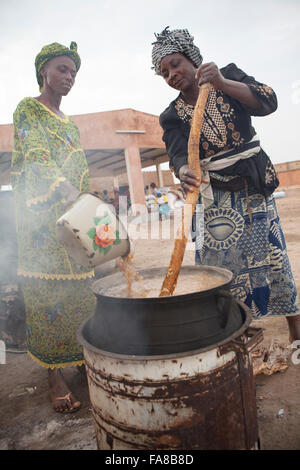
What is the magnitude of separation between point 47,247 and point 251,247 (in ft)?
5.35

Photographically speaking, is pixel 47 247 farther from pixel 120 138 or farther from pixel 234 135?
pixel 120 138

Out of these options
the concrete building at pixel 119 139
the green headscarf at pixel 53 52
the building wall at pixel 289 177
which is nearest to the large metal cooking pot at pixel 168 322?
the green headscarf at pixel 53 52

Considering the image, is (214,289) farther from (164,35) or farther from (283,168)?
(283,168)

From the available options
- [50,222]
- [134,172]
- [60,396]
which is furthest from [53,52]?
[134,172]

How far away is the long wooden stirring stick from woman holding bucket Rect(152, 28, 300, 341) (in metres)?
0.22

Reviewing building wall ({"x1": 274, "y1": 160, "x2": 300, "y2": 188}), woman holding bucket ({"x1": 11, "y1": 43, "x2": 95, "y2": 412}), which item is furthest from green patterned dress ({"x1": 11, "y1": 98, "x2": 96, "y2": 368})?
building wall ({"x1": 274, "y1": 160, "x2": 300, "y2": 188})

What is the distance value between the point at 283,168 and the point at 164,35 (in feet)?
132

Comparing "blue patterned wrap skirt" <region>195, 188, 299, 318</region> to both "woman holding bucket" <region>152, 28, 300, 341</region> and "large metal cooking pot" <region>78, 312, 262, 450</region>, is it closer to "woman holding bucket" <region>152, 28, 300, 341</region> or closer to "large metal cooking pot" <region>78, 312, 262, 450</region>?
"woman holding bucket" <region>152, 28, 300, 341</region>

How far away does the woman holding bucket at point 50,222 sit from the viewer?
6.93 ft

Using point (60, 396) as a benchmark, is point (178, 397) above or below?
above

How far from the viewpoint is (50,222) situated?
2.24 metres

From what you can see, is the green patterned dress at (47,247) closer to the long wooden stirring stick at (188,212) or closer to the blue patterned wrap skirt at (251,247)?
the long wooden stirring stick at (188,212)
